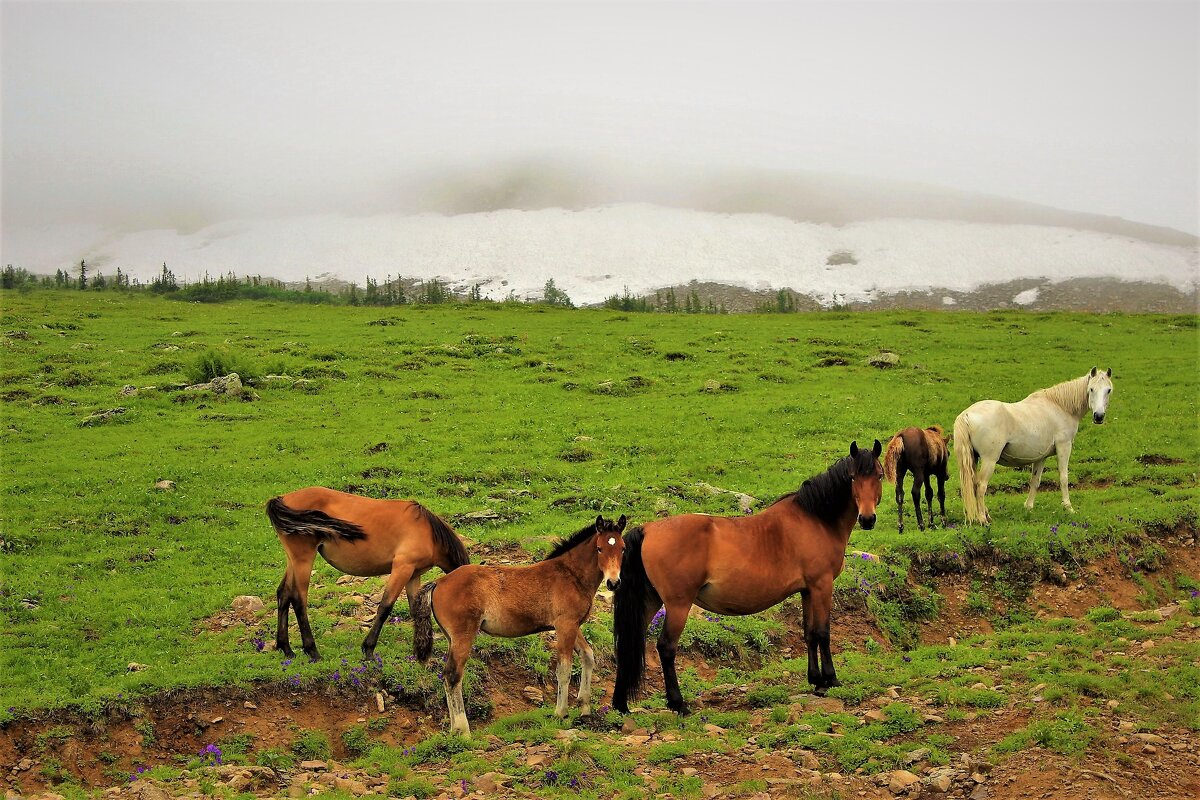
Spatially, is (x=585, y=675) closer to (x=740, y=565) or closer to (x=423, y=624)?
(x=423, y=624)

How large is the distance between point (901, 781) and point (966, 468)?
12.1m

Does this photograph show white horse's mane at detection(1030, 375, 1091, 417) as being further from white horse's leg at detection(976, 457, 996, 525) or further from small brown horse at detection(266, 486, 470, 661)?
small brown horse at detection(266, 486, 470, 661)

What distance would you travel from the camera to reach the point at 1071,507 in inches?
762

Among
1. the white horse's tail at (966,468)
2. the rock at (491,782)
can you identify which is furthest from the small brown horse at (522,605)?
the white horse's tail at (966,468)

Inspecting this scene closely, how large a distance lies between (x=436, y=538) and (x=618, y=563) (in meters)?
3.47

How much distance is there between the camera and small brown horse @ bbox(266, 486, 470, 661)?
12.2m

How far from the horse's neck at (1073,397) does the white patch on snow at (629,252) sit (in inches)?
3935

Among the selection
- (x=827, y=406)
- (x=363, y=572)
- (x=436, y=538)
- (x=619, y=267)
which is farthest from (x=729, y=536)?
(x=619, y=267)

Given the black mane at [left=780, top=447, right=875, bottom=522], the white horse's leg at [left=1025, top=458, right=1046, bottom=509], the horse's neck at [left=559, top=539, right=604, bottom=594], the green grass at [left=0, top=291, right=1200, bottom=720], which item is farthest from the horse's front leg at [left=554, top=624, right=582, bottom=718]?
the white horse's leg at [left=1025, top=458, right=1046, bottom=509]

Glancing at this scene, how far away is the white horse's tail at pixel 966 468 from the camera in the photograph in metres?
18.6

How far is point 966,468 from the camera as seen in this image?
19.0 meters

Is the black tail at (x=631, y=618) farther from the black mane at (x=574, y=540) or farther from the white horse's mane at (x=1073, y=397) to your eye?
the white horse's mane at (x=1073, y=397)

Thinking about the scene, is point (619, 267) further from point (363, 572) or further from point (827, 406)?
point (363, 572)

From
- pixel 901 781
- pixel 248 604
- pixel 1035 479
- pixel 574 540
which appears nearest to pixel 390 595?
pixel 574 540
